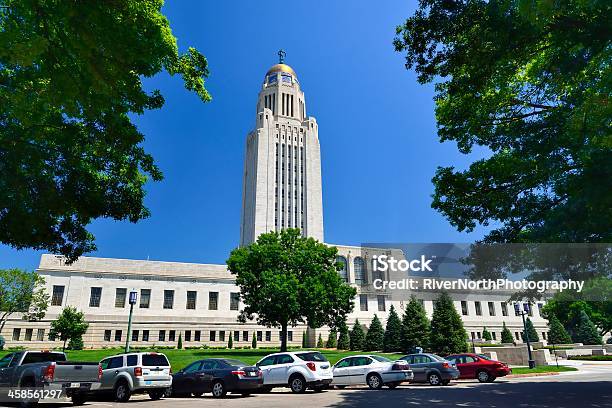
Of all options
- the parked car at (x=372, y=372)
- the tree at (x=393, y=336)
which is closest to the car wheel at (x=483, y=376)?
the parked car at (x=372, y=372)

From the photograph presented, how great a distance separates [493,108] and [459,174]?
8.64 feet

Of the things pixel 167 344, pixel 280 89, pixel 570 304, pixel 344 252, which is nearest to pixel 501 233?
pixel 167 344

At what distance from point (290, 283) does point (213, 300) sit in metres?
28.5

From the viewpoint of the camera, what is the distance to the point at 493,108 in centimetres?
1438

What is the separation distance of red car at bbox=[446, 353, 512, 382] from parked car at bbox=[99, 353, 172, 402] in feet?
53.7

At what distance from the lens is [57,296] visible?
55.2m

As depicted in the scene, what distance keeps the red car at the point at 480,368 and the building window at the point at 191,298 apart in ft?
150

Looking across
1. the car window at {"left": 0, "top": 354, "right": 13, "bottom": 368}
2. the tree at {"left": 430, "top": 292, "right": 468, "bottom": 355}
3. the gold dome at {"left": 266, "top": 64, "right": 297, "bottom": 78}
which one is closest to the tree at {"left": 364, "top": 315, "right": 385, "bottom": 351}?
the tree at {"left": 430, "top": 292, "right": 468, "bottom": 355}

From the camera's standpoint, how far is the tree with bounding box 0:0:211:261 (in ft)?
23.8

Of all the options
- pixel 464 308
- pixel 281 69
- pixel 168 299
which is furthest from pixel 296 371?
pixel 281 69

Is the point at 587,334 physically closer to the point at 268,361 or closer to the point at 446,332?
the point at 446,332

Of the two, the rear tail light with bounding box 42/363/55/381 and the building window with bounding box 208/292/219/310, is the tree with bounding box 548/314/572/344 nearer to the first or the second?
the building window with bounding box 208/292/219/310

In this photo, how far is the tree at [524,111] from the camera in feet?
26.9

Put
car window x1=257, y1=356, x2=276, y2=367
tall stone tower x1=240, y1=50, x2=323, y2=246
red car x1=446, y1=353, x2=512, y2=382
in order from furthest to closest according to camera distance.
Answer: tall stone tower x1=240, y1=50, x2=323, y2=246 → red car x1=446, y1=353, x2=512, y2=382 → car window x1=257, y1=356, x2=276, y2=367
